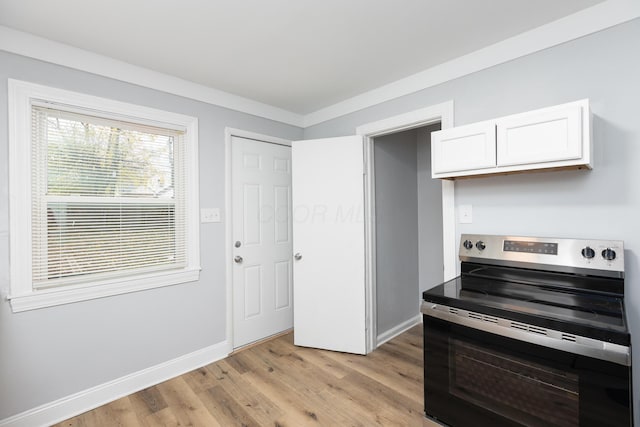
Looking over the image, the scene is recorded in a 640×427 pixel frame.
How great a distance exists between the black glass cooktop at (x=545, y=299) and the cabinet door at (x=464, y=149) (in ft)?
2.19

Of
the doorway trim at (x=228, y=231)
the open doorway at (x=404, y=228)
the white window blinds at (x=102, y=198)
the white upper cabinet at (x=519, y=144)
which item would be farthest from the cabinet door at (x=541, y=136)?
the white window blinds at (x=102, y=198)

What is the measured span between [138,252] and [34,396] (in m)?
0.99

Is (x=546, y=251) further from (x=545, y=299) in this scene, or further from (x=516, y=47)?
(x=516, y=47)

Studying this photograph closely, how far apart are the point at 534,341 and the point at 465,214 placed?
1045 mm

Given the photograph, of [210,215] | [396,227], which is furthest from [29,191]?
[396,227]

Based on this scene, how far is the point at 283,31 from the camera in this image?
1830 millimetres

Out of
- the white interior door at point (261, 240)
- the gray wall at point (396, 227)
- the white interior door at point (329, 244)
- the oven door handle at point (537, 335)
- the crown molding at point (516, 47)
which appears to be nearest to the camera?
the oven door handle at point (537, 335)

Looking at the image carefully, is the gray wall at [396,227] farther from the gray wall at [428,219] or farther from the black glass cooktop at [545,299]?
the black glass cooktop at [545,299]

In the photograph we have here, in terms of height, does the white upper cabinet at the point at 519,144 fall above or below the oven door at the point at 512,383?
above

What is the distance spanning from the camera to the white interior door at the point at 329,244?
8.86ft

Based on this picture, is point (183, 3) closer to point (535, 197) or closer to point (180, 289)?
point (180, 289)

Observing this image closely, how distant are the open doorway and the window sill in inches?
69.1

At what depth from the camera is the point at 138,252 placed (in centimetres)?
228

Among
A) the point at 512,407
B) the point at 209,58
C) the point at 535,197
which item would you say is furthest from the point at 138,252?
the point at 535,197
